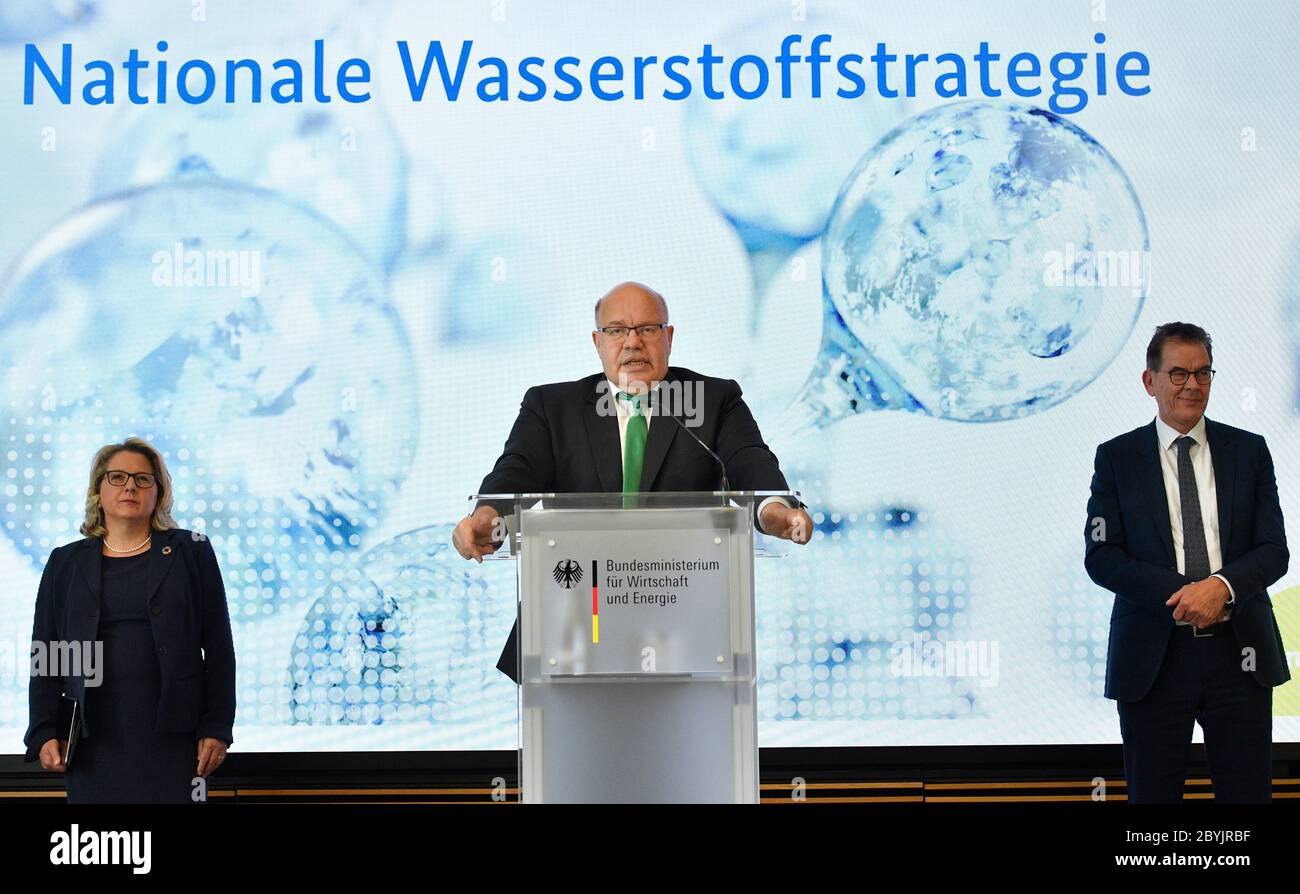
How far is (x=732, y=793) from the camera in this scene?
7.89 feet

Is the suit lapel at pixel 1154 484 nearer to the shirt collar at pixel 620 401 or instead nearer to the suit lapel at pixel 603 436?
the shirt collar at pixel 620 401

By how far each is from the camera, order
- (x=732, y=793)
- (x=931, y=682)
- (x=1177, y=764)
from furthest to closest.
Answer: (x=931, y=682) → (x=1177, y=764) → (x=732, y=793)

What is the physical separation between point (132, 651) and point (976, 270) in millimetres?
2923

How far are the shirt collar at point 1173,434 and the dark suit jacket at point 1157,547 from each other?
20 millimetres

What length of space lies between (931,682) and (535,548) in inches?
92.4

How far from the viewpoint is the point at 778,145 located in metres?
4.50

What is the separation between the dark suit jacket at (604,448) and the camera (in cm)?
346

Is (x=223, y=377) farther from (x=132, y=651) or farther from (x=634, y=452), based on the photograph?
(x=634, y=452)

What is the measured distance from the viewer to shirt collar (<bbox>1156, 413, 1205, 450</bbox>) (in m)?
4.03

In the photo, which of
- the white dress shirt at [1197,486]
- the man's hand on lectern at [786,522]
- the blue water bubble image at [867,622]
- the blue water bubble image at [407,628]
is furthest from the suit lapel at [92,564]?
the white dress shirt at [1197,486]

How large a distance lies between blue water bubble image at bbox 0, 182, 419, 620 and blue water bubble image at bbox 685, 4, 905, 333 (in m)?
1.22

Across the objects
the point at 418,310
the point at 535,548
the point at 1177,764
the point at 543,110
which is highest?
the point at 543,110
